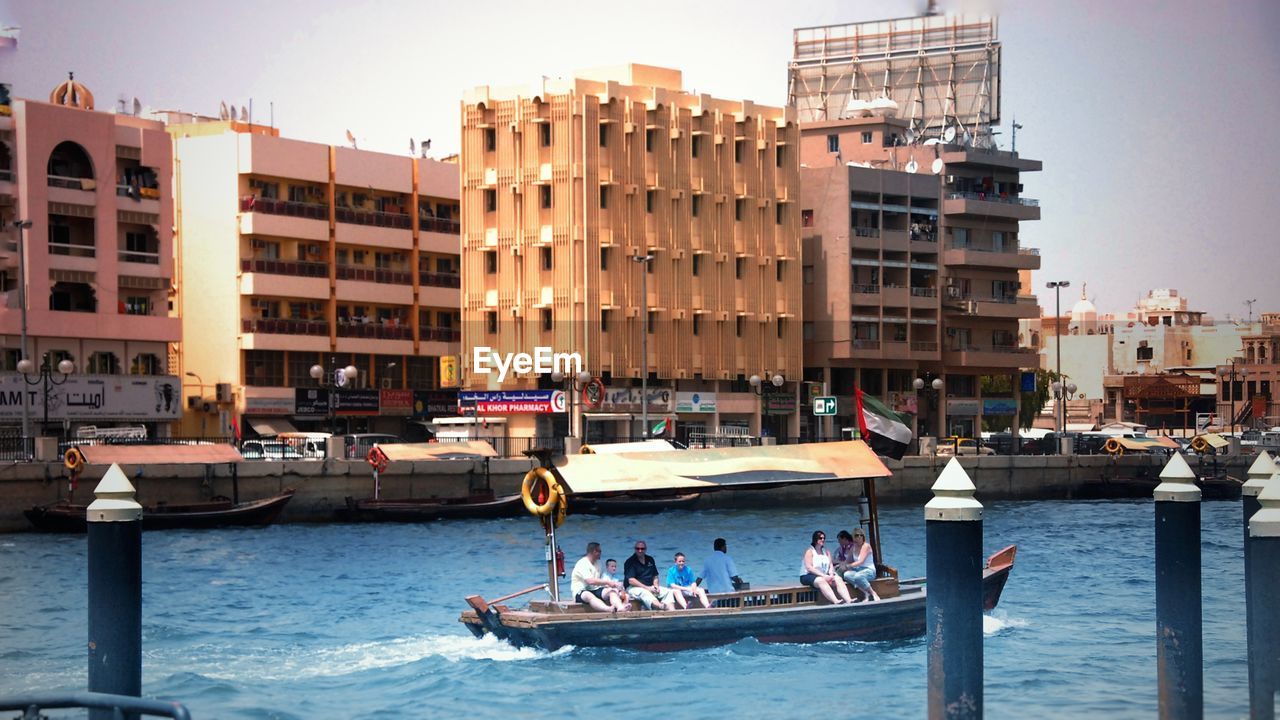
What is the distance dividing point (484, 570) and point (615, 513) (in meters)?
18.7

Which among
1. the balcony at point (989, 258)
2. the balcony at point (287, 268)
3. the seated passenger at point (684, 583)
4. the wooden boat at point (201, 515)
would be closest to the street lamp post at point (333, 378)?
the balcony at point (287, 268)

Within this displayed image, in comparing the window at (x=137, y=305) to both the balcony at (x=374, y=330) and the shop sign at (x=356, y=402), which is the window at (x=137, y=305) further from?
the balcony at (x=374, y=330)

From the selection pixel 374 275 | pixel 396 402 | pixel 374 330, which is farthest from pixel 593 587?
pixel 374 275

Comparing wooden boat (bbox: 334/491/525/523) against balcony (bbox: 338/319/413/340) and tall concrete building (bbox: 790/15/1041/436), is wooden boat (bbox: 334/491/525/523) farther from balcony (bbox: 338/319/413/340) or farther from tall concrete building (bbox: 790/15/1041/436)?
tall concrete building (bbox: 790/15/1041/436)

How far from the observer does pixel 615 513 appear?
5916 cm

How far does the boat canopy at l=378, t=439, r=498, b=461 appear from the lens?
186 ft

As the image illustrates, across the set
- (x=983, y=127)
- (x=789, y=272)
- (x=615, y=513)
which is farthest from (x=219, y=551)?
(x=983, y=127)

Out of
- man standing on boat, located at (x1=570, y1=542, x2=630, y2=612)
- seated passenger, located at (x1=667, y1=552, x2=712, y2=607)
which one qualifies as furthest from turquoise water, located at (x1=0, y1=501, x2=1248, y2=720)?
seated passenger, located at (x1=667, y1=552, x2=712, y2=607)

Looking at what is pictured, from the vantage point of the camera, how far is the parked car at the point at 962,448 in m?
72.0

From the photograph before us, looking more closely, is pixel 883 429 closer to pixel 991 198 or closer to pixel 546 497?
pixel 546 497

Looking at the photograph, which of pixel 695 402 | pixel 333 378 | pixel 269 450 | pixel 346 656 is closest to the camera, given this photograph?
pixel 346 656

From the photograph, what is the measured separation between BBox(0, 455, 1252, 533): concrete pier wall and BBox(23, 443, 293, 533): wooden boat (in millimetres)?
387

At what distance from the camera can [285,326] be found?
74.3 metres

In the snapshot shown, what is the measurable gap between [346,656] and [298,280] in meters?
49.2
